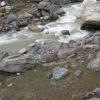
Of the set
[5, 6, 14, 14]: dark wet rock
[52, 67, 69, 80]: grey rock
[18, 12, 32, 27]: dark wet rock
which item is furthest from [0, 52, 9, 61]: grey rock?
[5, 6, 14, 14]: dark wet rock

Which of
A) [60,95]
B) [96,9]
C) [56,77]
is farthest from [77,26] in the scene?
[60,95]

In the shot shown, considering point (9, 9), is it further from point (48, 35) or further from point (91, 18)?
point (91, 18)

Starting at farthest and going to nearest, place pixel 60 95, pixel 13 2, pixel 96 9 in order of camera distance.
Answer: pixel 13 2
pixel 96 9
pixel 60 95

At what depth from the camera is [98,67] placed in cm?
954

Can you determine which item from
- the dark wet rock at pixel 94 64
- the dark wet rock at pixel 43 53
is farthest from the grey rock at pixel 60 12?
the dark wet rock at pixel 94 64

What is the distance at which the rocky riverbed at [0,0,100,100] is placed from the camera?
9.05 metres

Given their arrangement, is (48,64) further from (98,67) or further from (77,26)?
(77,26)

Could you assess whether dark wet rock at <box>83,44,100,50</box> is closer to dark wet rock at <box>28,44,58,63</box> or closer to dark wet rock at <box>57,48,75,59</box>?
dark wet rock at <box>57,48,75,59</box>

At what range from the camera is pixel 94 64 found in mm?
9695

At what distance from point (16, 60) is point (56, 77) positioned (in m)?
1.60

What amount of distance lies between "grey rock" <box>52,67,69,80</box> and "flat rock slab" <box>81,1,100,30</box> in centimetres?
366

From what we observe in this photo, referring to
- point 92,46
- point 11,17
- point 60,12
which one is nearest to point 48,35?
point 60,12

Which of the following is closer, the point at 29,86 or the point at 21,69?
the point at 29,86

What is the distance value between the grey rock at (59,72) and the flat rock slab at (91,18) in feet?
12.0
